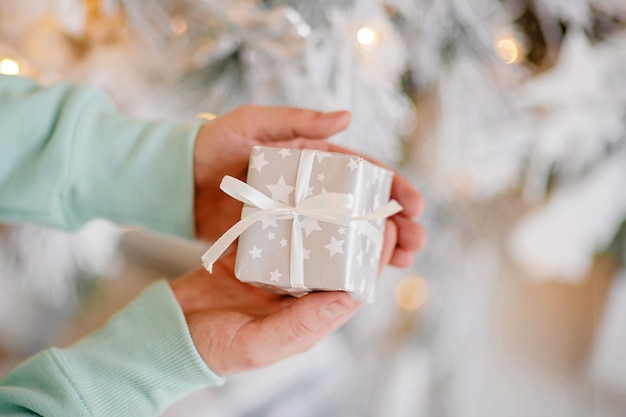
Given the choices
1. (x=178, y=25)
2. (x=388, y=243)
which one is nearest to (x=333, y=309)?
(x=388, y=243)

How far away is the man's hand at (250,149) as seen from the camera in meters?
0.67

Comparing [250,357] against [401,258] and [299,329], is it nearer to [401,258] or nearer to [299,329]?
[299,329]

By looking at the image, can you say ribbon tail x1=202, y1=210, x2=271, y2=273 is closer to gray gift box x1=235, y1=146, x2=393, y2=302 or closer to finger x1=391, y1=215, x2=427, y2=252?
gray gift box x1=235, y1=146, x2=393, y2=302

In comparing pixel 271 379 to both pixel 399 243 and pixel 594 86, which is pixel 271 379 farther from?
pixel 594 86

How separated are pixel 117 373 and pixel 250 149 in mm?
336

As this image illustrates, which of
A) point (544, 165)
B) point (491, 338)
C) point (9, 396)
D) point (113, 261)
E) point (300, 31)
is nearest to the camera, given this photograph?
point (9, 396)

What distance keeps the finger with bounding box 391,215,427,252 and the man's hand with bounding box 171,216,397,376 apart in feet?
0.47

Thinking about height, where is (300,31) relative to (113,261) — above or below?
above

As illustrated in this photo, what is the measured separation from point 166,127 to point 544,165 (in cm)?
78

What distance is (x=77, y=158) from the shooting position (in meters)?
0.73

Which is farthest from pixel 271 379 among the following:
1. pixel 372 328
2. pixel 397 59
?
pixel 397 59

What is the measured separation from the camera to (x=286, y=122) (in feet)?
2.23

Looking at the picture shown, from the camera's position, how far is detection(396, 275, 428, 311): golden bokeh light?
3.95ft

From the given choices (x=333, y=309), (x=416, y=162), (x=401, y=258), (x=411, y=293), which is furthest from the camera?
(x=411, y=293)
